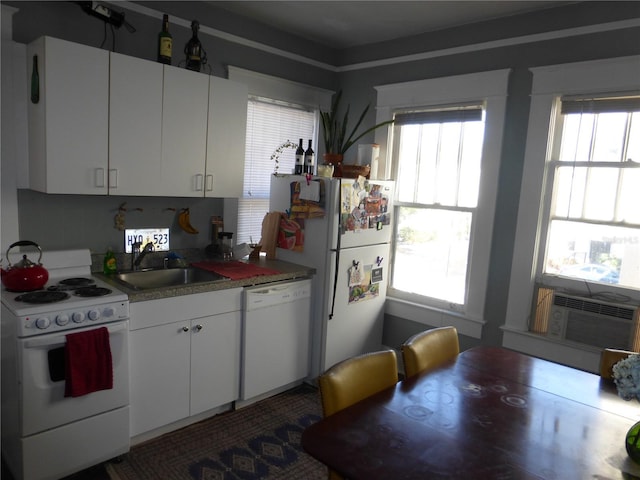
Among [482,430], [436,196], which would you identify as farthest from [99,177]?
[436,196]

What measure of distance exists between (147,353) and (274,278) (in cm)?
92

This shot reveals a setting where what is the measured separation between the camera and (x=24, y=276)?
222cm

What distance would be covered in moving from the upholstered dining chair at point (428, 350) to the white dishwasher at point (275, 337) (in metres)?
1.17

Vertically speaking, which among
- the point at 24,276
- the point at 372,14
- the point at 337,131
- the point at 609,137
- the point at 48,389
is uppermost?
the point at 372,14

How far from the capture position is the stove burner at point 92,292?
2.22m

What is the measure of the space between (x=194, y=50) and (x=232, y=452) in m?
2.46

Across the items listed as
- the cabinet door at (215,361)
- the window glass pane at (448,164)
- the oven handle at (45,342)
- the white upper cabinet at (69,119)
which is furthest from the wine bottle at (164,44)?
the window glass pane at (448,164)

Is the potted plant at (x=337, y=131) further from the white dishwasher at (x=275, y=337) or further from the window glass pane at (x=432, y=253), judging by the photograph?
the white dishwasher at (x=275, y=337)

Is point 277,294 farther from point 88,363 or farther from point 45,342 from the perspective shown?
point 45,342

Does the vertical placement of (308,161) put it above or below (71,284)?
above

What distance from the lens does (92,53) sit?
2363 millimetres

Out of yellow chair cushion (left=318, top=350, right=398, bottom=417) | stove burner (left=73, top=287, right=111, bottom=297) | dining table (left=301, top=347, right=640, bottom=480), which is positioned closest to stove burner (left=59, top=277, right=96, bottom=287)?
stove burner (left=73, top=287, right=111, bottom=297)

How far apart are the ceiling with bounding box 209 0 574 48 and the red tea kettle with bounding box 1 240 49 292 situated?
2061 millimetres

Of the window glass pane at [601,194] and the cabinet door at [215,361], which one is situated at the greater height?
the window glass pane at [601,194]
